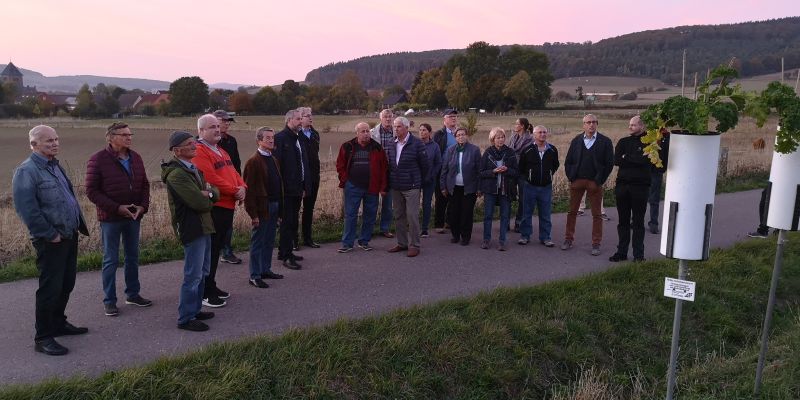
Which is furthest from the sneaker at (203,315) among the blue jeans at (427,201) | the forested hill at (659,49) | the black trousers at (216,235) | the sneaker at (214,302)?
the forested hill at (659,49)

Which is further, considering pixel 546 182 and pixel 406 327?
pixel 546 182

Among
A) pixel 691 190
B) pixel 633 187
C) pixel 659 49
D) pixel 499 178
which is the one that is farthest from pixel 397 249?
pixel 659 49

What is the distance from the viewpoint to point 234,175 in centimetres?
670

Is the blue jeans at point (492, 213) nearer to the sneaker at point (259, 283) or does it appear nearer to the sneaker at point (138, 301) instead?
the sneaker at point (259, 283)

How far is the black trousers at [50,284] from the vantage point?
531 cm

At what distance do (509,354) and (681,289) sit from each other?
1.97 m

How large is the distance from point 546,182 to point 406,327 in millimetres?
4712

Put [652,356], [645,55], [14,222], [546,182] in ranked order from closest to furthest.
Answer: [652,356] < [546,182] < [14,222] < [645,55]

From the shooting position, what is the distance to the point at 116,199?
20.5 feet

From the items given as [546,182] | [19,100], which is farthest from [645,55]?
[546,182]

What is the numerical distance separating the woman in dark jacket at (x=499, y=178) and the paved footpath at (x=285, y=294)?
467mm

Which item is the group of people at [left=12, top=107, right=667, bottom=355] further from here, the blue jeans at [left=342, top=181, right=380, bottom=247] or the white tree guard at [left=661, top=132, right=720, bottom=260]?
the white tree guard at [left=661, top=132, right=720, bottom=260]

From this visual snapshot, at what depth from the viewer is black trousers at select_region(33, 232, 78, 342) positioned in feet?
17.4

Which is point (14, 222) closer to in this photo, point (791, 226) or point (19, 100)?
point (791, 226)
